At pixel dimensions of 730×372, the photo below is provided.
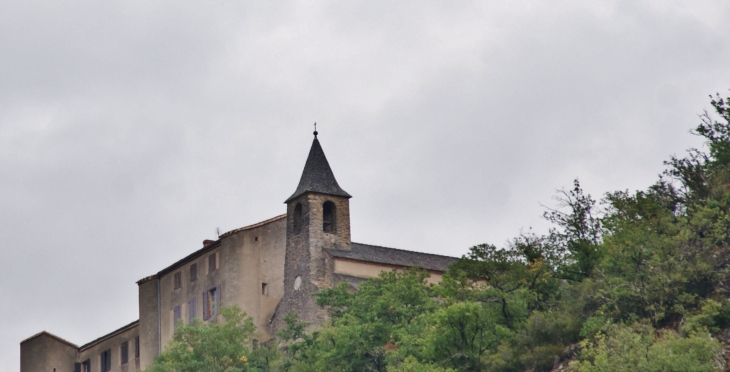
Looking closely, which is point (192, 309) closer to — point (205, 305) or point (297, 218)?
point (205, 305)

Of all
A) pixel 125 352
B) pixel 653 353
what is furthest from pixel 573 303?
pixel 125 352

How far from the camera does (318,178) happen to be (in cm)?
6525

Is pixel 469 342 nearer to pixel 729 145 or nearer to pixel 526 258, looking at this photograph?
pixel 526 258

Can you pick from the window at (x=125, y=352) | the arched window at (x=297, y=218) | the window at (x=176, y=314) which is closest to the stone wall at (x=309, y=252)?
the arched window at (x=297, y=218)

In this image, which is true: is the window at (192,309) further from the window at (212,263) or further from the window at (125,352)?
the window at (125,352)

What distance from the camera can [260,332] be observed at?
6397 centimetres

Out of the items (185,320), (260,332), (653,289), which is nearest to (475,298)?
(653,289)

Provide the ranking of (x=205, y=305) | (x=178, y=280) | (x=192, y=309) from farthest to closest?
(x=178, y=280) < (x=192, y=309) < (x=205, y=305)

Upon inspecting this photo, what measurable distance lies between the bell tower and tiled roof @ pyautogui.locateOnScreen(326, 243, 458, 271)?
67 cm

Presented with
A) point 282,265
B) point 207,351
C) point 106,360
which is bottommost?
point 207,351

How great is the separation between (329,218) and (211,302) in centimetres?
682

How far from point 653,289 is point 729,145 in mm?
7898

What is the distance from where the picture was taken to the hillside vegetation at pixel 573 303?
1725 inches

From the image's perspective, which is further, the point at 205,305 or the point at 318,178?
the point at 205,305
